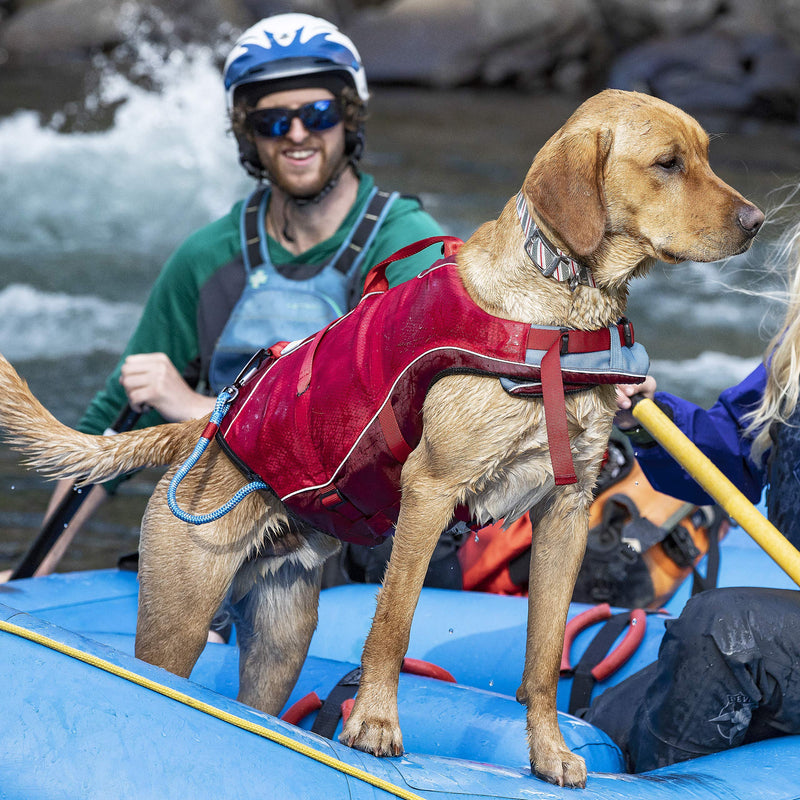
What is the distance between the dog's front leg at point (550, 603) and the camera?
2.30 meters

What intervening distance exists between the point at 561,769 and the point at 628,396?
96 centimetres

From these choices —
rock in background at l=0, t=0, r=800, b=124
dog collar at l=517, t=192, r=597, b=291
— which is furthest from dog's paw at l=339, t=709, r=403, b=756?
rock in background at l=0, t=0, r=800, b=124

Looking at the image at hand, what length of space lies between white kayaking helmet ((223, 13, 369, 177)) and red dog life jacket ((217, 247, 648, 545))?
4.44 feet

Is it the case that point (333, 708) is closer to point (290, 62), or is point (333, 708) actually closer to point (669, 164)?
point (669, 164)

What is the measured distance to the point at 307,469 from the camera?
237cm

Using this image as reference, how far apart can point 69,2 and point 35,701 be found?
22.0 metres

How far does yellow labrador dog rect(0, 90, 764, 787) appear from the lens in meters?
2.10

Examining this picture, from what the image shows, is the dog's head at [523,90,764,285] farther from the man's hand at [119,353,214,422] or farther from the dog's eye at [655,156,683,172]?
the man's hand at [119,353,214,422]

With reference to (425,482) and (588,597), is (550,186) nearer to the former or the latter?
(425,482)

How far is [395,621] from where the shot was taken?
2.19 m

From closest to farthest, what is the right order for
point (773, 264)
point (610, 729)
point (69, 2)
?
point (610, 729)
point (773, 264)
point (69, 2)

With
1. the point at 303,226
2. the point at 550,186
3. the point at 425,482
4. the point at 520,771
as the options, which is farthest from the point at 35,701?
the point at 303,226

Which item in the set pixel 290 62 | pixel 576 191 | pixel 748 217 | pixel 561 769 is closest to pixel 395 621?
pixel 561 769

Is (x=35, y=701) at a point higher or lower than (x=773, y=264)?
lower
